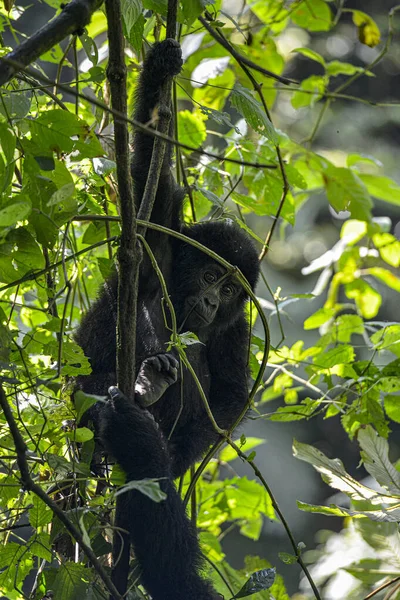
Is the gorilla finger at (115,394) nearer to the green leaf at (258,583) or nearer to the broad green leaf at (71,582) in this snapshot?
the broad green leaf at (71,582)

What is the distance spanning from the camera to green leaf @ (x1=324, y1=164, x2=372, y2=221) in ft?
14.5

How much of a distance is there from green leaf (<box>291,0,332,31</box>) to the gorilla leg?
295 cm

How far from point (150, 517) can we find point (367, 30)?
3356 mm


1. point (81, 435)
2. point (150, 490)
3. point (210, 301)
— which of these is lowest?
point (150, 490)

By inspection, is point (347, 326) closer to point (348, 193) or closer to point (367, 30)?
point (348, 193)

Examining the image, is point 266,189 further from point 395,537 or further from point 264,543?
point 264,543

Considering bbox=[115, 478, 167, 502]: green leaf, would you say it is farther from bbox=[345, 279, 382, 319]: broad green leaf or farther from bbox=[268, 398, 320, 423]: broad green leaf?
bbox=[345, 279, 382, 319]: broad green leaf

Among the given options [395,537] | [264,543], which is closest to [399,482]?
[395,537]

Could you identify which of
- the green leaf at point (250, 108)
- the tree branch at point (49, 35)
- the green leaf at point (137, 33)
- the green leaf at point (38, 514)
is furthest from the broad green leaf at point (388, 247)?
the tree branch at point (49, 35)

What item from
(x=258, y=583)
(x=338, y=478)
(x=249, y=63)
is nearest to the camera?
(x=258, y=583)

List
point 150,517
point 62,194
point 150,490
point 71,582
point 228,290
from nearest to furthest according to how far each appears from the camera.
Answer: point 150,490, point 62,194, point 71,582, point 150,517, point 228,290

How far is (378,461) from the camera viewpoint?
3129 mm

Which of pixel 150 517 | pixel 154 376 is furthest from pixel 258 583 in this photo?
pixel 154 376

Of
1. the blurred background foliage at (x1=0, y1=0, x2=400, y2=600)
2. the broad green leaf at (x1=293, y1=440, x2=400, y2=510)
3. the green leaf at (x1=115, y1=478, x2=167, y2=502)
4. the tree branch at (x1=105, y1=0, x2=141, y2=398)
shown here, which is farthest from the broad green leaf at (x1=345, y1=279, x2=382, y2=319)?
the green leaf at (x1=115, y1=478, x2=167, y2=502)
